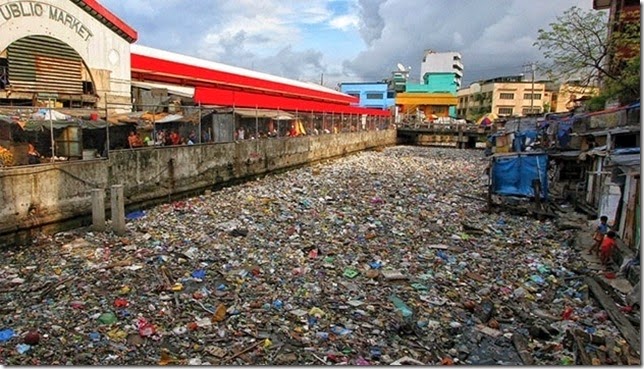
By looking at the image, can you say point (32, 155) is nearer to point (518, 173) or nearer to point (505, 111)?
point (518, 173)

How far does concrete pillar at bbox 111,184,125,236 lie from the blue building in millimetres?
52823

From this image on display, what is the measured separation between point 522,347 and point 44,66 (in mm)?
13591

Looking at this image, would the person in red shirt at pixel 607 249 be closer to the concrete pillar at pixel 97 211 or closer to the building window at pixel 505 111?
the concrete pillar at pixel 97 211

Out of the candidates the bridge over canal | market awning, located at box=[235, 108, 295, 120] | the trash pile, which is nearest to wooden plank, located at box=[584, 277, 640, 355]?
the trash pile

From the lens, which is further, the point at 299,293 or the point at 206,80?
the point at 206,80

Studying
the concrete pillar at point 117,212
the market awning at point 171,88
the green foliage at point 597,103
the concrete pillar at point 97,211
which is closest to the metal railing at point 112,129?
Result: the concrete pillar at point 97,211

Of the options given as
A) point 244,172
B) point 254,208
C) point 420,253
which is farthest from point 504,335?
point 244,172

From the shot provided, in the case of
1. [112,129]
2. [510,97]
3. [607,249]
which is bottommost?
[607,249]

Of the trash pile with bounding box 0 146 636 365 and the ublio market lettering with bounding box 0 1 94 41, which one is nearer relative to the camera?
the trash pile with bounding box 0 146 636 365

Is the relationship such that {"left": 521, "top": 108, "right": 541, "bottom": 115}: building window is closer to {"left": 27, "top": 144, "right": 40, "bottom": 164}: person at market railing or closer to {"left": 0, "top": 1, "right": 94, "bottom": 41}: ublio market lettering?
{"left": 0, "top": 1, "right": 94, "bottom": 41}: ublio market lettering

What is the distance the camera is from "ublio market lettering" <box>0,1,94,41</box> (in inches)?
441

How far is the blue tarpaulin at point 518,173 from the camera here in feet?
39.8

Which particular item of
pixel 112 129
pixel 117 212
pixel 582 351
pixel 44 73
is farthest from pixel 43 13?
pixel 582 351

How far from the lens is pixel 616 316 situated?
5.37m
